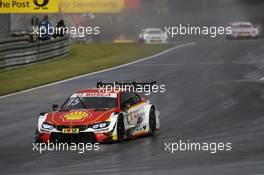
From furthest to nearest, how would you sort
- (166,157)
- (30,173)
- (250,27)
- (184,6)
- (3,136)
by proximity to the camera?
(184,6)
(250,27)
(3,136)
(166,157)
(30,173)

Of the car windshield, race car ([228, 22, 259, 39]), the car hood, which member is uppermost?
the car windshield

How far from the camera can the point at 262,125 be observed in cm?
1889

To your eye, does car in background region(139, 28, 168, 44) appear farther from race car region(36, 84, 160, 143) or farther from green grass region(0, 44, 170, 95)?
race car region(36, 84, 160, 143)

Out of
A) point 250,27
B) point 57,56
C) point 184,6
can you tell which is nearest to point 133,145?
point 57,56

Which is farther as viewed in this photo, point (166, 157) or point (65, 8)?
point (65, 8)

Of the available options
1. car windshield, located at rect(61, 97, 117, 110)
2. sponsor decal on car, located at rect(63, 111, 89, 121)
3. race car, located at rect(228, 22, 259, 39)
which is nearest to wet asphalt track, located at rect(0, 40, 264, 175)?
sponsor decal on car, located at rect(63, 111, 89, 121)

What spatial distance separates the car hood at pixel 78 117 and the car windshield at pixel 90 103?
378 millimetres

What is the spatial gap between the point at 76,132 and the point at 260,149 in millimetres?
3505

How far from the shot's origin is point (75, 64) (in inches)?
1469

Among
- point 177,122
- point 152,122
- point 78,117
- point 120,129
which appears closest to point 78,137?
Result: point 78,117

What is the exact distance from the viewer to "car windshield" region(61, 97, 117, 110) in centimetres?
1727

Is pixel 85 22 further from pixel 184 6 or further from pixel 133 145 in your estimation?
pixel 133 145

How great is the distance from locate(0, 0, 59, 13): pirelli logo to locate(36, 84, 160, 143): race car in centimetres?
2439

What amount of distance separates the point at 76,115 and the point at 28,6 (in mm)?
26736
